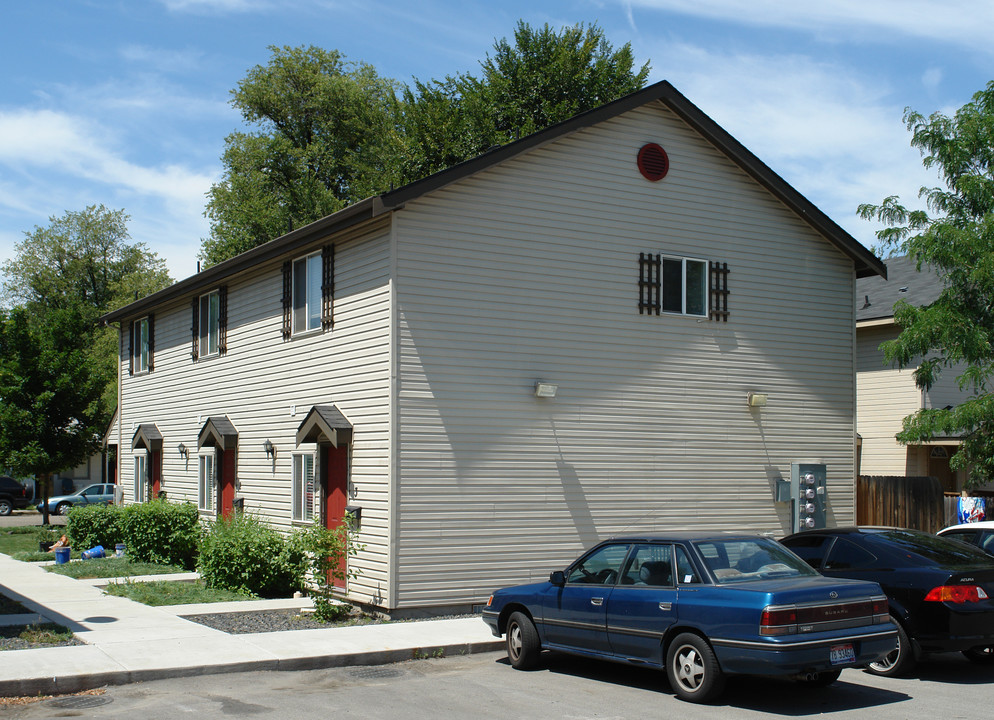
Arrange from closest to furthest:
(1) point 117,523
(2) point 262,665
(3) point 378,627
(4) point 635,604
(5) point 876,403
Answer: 1. (4) point 635,604
2. (2) point 262,665
3. (3) point 378,627
4. (1) point 117,523
5. (5) point 876,403

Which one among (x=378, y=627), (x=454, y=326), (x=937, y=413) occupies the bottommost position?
(x=378, y=627)

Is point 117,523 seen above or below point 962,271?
below

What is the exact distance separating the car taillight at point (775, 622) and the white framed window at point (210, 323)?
1451cm

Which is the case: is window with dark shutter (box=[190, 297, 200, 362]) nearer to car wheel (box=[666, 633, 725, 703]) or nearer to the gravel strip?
the gravel strip

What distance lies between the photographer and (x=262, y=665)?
10688 millimetres

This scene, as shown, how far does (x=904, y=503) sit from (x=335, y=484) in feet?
35.3

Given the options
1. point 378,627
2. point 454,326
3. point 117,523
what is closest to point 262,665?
point 378,627

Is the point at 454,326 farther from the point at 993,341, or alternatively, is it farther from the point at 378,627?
the point at 993,341

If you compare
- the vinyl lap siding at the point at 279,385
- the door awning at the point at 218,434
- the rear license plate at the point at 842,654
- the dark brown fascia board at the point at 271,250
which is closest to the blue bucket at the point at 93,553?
the vinyl lap siding at the point at 279,385

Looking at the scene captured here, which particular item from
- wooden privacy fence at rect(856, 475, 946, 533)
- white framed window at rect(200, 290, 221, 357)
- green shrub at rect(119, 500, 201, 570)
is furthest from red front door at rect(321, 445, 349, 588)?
wooden privacy fence at rect(856, 475, 946, 533)

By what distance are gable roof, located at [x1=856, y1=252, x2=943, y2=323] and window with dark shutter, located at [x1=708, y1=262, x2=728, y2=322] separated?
8.37 metres

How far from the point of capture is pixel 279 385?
694 inches

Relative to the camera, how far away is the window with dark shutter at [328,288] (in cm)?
1573

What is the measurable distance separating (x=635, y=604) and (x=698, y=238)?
8.68 m
